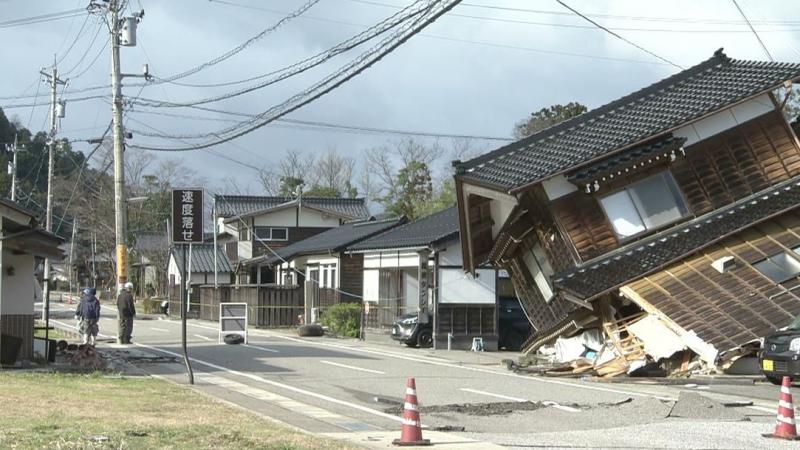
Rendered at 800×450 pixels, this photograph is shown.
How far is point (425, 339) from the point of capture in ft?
108

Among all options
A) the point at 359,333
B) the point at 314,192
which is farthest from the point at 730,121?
the point at 314,192

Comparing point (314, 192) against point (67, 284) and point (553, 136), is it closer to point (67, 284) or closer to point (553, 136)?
point (67, 284)

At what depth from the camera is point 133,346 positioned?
30.1 meters

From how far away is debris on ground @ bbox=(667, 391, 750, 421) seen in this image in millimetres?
14055

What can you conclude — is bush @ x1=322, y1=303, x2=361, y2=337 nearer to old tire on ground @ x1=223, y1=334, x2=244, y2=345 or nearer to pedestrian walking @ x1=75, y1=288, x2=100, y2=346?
old tire on ground @ x1=223, y1=334, x2=244, y2=345

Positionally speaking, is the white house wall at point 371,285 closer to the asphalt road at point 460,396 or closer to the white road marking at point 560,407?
the asphalt road at point 460,396

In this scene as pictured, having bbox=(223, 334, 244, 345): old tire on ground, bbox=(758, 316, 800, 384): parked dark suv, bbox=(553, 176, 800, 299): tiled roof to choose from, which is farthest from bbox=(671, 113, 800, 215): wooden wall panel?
bbox=(223, 334, 244, 345): old tire on ground

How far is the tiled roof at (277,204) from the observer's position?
205 ft

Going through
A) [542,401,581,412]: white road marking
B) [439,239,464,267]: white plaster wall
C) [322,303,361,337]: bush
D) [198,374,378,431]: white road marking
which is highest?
[439,239,464,267]: white plaster wall

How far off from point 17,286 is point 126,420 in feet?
35.6

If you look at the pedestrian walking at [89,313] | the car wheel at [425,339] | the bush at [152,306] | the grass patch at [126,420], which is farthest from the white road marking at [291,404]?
the bush at [152,306]

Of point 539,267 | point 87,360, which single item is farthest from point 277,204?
point 87,360

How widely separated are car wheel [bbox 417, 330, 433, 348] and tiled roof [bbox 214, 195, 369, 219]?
96.4ft

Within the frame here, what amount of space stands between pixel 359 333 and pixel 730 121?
1777cm
